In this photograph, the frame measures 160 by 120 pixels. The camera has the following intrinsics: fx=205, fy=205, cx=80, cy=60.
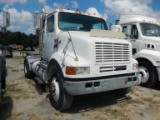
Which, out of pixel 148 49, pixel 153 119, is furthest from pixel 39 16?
pixel 153 119

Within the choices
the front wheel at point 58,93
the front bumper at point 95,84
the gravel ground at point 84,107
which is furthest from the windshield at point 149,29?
the front wheel at point 58,93

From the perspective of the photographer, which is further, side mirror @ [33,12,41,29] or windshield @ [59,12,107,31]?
side mirror @ [33,12,41,29]

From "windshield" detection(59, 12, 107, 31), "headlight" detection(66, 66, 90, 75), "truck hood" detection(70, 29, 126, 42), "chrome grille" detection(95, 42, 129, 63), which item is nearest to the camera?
"headlight" detection(66, 66, 90, 75)

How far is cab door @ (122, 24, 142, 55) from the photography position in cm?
797

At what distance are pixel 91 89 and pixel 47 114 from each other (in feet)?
3.96

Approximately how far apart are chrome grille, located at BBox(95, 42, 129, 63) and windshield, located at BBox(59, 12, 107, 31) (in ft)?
4.71

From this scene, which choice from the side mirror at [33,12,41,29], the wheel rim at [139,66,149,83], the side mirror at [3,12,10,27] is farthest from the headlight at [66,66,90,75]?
the wheel rim at [139,66,149,83]

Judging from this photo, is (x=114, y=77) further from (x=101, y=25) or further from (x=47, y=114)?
(x=101, y=25)

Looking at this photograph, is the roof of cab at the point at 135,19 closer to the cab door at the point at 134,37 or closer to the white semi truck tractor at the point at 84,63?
the cab door at the point at 134,37

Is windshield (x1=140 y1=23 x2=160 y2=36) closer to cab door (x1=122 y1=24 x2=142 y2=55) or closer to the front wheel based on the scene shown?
cab door (x1=122 y1=24 x2=142 y2=55)

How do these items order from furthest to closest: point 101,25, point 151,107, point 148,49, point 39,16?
point 148,49
point 39,16
point 101,25
point 151,107

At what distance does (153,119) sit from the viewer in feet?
15.3

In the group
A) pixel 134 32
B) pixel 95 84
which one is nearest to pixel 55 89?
pixel 95 84

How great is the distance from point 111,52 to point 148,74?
336 cm
